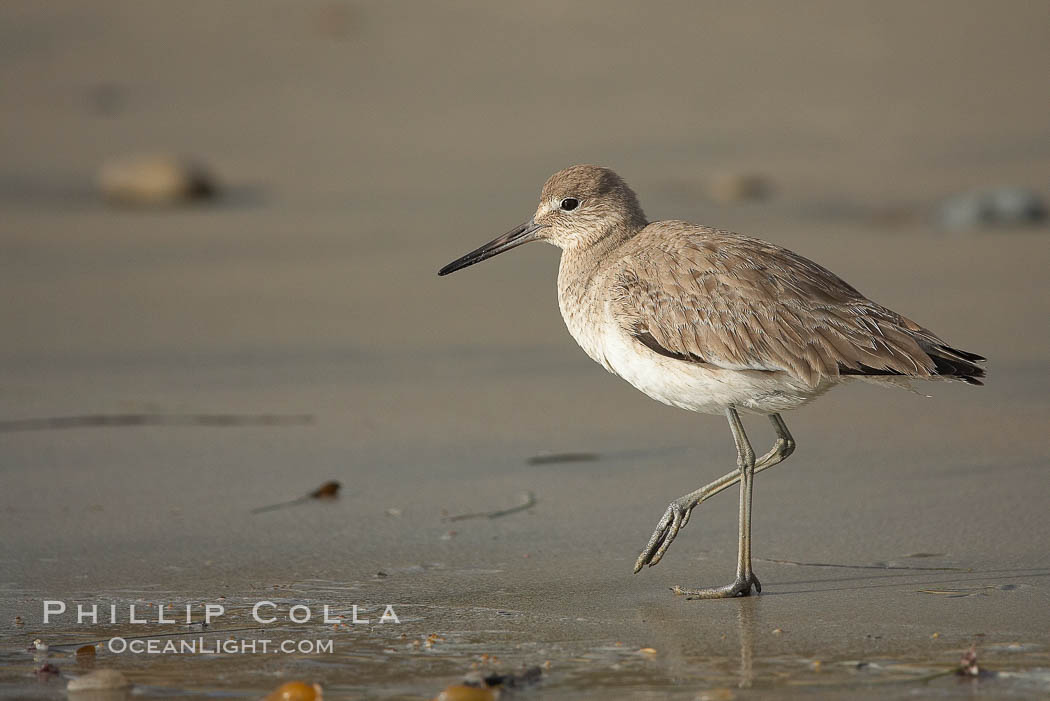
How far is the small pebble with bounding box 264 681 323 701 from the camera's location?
12.9 feet

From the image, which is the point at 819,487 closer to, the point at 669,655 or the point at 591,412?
the point at 591,412

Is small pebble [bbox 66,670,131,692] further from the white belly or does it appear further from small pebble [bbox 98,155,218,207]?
small pebble [bbox 98,155,218,207]

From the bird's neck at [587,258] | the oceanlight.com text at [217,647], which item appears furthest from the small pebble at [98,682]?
the bird's neck at [587,258]

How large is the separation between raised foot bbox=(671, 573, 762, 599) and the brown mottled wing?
0.69 m

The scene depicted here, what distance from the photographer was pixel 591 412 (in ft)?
23.3

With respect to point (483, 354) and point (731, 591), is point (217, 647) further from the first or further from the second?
point (483, 354)

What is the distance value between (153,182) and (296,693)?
7.84 m

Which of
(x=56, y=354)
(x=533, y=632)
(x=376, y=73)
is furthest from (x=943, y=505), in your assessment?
(x=376, y=73)

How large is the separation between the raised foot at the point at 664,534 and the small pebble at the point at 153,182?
691 centimetres

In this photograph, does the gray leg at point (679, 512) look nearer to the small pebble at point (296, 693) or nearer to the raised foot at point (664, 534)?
the raised foot at point (664, 534)

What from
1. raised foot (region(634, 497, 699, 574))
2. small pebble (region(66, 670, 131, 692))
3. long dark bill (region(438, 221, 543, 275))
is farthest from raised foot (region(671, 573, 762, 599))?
long dark bill (region(438, 221, 543, 275))

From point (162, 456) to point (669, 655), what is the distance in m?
2.94

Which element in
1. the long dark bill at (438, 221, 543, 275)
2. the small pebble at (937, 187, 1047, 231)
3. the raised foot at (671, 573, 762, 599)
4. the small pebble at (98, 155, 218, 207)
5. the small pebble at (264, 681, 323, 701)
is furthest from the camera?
the small pebble at (98, 155, 218, 207)

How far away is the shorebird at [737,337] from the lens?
5031 millimetres
